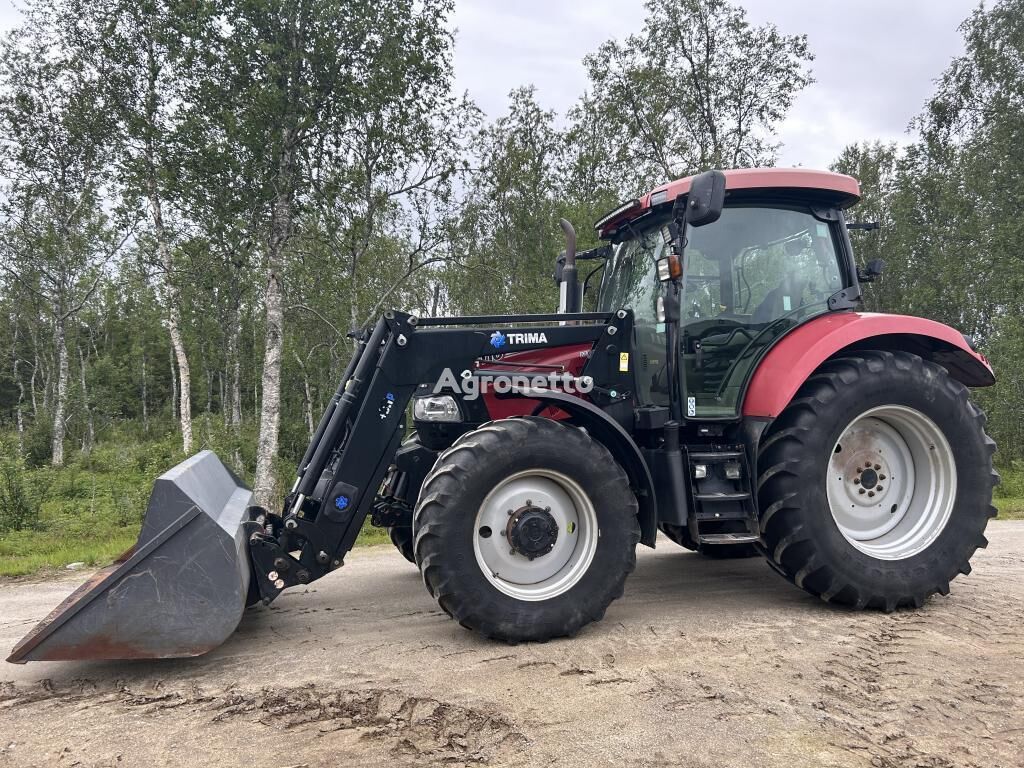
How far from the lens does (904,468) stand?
14.8ft

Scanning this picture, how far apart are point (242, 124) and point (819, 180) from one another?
28.8 ft

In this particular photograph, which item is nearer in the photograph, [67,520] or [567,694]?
[567,694]

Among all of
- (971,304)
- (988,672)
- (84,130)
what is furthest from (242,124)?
(971,304)

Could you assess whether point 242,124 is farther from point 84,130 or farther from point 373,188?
point 84,130

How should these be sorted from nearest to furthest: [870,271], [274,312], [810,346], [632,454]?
[632,454], [810,346], [870,271], [274,312]

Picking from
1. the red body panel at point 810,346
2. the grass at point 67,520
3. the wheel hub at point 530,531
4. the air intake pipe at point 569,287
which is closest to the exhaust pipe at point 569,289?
the air intake pipe at point 569,287

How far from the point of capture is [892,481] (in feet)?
14.7

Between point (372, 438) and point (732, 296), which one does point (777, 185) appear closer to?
point (732, 296)

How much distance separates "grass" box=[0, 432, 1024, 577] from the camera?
6.56m

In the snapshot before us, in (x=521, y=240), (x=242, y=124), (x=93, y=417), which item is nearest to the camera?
(x=242, y=124)

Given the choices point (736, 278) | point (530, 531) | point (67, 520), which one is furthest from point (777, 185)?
point (67, 520)

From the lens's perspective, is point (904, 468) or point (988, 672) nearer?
point (988, 672)

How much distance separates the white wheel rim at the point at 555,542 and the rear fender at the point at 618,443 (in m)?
0.39

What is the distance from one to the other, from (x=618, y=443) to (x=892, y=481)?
2015 millimetres
